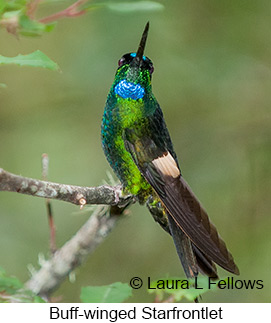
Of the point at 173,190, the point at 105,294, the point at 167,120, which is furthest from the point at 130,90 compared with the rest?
the point at 167,120

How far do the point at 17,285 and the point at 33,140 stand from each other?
10.00ft

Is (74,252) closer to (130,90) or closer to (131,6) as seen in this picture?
(130,90)

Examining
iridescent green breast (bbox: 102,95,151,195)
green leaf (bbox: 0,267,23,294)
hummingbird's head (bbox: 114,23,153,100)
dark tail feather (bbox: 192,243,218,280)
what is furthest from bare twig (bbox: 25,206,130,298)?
green leaf (bbox: 0,267,23,294)

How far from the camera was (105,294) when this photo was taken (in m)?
1.41

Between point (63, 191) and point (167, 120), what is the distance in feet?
7.59

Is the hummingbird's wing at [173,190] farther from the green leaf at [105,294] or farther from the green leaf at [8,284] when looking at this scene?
the green leaf at [8,284]

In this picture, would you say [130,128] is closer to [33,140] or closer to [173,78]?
[173,78]

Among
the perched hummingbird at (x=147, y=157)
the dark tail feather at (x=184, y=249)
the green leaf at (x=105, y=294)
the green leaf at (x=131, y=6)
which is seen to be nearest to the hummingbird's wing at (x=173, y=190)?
the perched hummingbird at (x=147, y=157)

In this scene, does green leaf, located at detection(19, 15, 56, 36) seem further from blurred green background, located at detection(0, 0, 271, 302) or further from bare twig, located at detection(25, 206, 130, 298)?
blurred green background, located at detection(0, 0, 271, 302)

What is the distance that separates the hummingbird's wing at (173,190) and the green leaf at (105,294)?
42 cm
